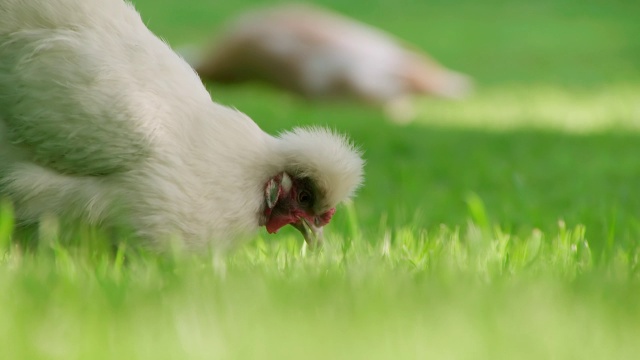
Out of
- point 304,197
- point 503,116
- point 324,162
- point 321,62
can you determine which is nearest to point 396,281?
point 324,162

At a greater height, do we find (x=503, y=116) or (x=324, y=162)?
(x=503, y=116)

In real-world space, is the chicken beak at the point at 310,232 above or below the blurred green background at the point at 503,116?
below

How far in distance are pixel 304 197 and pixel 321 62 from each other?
5.62 m

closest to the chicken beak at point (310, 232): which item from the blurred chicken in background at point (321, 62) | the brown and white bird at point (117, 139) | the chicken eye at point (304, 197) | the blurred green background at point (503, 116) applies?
the chicken eye at point (304, 197)

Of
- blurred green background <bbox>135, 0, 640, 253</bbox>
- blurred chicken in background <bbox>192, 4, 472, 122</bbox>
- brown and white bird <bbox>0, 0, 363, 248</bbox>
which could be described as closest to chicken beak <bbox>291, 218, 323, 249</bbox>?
brown and white bird <bbox>0, 0, 363, 248</bbox>

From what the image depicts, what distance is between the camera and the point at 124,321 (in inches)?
85.8

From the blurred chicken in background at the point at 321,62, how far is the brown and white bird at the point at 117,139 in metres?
A: 5.32

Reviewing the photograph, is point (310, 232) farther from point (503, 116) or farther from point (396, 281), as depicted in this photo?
point (503, 116)

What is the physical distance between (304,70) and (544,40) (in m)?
4.71

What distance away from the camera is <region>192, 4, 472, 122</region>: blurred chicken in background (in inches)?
344

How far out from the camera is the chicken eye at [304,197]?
3242 millimetres

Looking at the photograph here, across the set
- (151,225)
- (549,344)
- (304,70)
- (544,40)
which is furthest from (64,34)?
(544,40)

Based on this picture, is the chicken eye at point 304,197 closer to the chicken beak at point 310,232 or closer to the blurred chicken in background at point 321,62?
the chicken beak at point 310,232

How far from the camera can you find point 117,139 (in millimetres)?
2908
